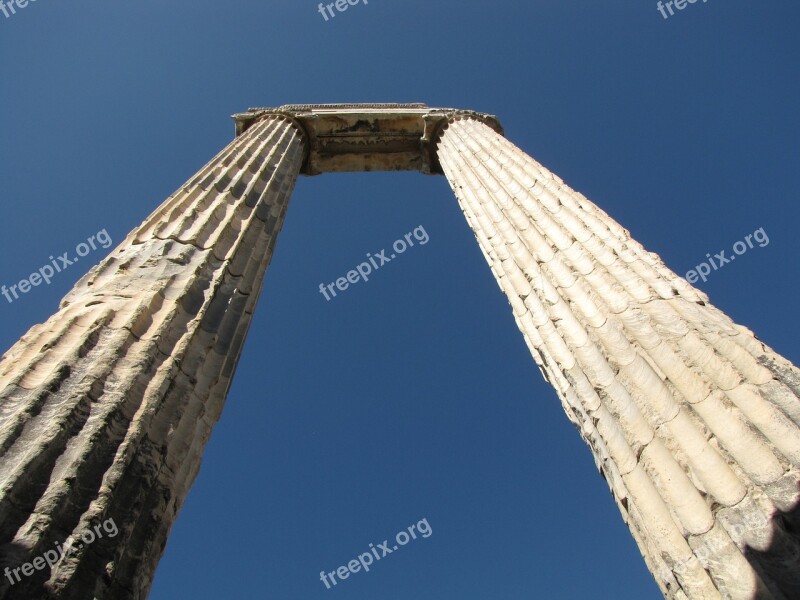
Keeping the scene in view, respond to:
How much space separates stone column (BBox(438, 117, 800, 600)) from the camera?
136 inches

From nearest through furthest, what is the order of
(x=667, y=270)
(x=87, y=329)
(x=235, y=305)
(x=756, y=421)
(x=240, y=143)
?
1. (x=756, y=421)
2. (x=87, y=329)
3. (x=667, y=270)
4. (x=235, y=305)
5. (x=240, y=143)

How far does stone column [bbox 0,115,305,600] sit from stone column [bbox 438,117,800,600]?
125 inches

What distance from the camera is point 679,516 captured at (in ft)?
12.8

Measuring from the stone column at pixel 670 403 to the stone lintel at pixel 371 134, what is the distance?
7937 millimetres

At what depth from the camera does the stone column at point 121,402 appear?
10.4 ft

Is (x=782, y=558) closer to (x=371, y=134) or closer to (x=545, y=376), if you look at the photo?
(x=545, y=376)


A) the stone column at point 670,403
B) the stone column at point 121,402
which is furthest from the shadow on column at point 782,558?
the stone column at point 121,402

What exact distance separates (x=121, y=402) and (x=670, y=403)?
377cm

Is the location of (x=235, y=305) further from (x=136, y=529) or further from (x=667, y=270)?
(x=667, y=270)

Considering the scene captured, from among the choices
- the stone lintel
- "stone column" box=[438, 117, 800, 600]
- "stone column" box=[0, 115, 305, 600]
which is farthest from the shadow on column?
the stone lintel

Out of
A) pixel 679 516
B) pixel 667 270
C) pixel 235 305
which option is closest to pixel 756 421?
pixel 679 516

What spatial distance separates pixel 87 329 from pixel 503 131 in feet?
39.2

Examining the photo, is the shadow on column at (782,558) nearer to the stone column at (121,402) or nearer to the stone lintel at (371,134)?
the stone column at (121,402)

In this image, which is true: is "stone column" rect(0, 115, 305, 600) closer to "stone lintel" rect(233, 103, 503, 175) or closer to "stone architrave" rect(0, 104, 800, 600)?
"stone architrave" rect(0, 104, 800, 600)
